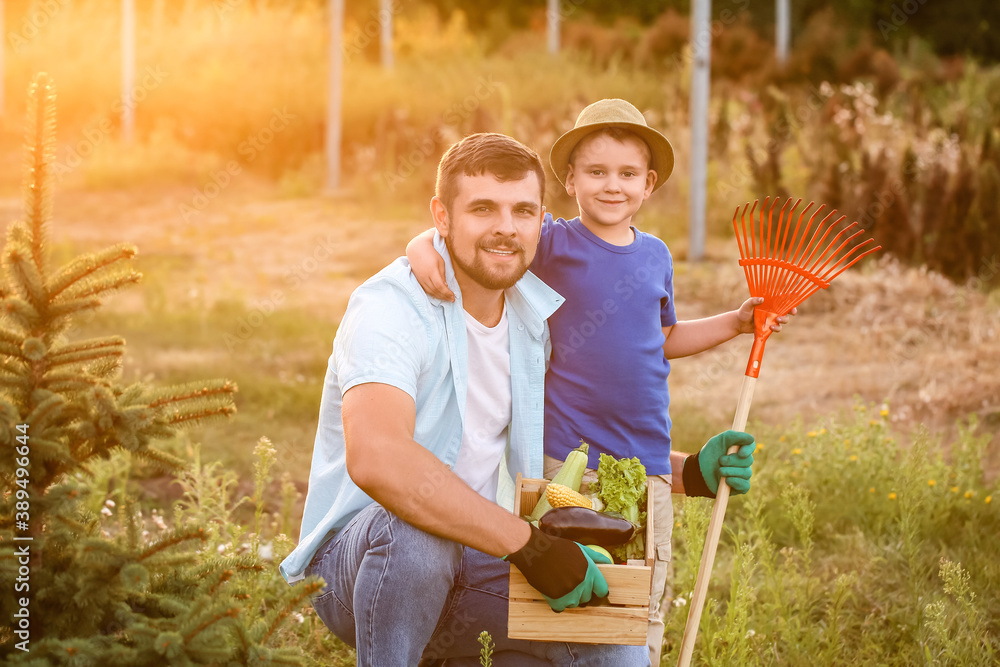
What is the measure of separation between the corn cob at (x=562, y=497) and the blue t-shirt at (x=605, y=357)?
0.39 metres

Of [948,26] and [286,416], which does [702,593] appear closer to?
[286,416]

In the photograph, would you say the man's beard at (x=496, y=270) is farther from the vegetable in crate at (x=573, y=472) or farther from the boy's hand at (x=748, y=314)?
the boy's hand at (x=748, y=314)

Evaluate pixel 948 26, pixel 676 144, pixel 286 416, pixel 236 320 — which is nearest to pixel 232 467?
pixel 286 416

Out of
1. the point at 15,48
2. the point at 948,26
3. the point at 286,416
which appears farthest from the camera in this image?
the point at 948,26

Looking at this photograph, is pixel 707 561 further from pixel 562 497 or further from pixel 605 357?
pixel 605 357

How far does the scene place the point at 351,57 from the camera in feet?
66.1

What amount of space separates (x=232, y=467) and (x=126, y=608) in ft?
9.21

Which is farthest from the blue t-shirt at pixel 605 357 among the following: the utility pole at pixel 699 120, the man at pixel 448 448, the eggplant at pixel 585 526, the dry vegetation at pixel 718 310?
the utility pole at pixel 699 120

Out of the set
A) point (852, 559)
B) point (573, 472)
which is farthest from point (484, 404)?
A: point (852, 559)

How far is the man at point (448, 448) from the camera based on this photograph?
6.87 ft

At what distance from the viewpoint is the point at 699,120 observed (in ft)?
24.8

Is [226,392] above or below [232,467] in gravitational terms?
above

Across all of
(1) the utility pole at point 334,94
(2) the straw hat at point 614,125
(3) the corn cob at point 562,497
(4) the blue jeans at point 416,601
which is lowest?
(4) the blue jeans at point 416,601

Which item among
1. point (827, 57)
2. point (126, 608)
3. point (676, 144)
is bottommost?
point (126, 608)
